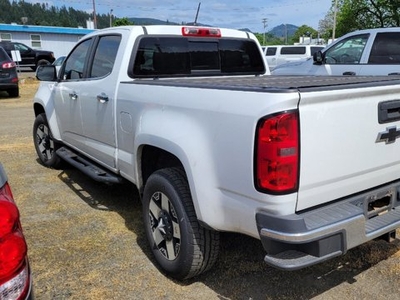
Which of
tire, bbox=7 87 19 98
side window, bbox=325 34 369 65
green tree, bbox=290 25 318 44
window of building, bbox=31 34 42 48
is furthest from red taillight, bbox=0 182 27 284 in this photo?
green tree, bbox=290 25 318 44

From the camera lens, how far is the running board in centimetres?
403

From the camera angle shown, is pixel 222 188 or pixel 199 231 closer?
pixel 222 188

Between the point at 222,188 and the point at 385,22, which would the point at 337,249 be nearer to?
the point at 222,188

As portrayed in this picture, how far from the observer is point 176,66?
4180 millimetres

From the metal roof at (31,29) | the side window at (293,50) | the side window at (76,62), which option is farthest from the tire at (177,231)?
the metal roof at (31,29)

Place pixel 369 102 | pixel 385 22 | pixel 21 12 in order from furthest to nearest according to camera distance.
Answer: pixel 21 12
pixel 385 22
pixel 369 102

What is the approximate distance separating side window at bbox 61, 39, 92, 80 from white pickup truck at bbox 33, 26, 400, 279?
96 centimetres

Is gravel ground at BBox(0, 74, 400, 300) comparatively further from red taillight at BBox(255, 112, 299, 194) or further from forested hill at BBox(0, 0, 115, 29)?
forested hill at BBox(0, 0, 115, 29)

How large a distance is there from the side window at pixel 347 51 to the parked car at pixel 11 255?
765 centimetres

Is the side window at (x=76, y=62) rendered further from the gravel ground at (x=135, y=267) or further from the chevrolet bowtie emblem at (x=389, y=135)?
the chevrolet bowtie emblem at (x=389, y=135)

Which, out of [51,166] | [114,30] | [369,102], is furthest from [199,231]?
[51,166]

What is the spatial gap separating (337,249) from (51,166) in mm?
4819

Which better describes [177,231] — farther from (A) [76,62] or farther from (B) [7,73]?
(B) [7,73]

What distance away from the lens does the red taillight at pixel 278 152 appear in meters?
2.19
